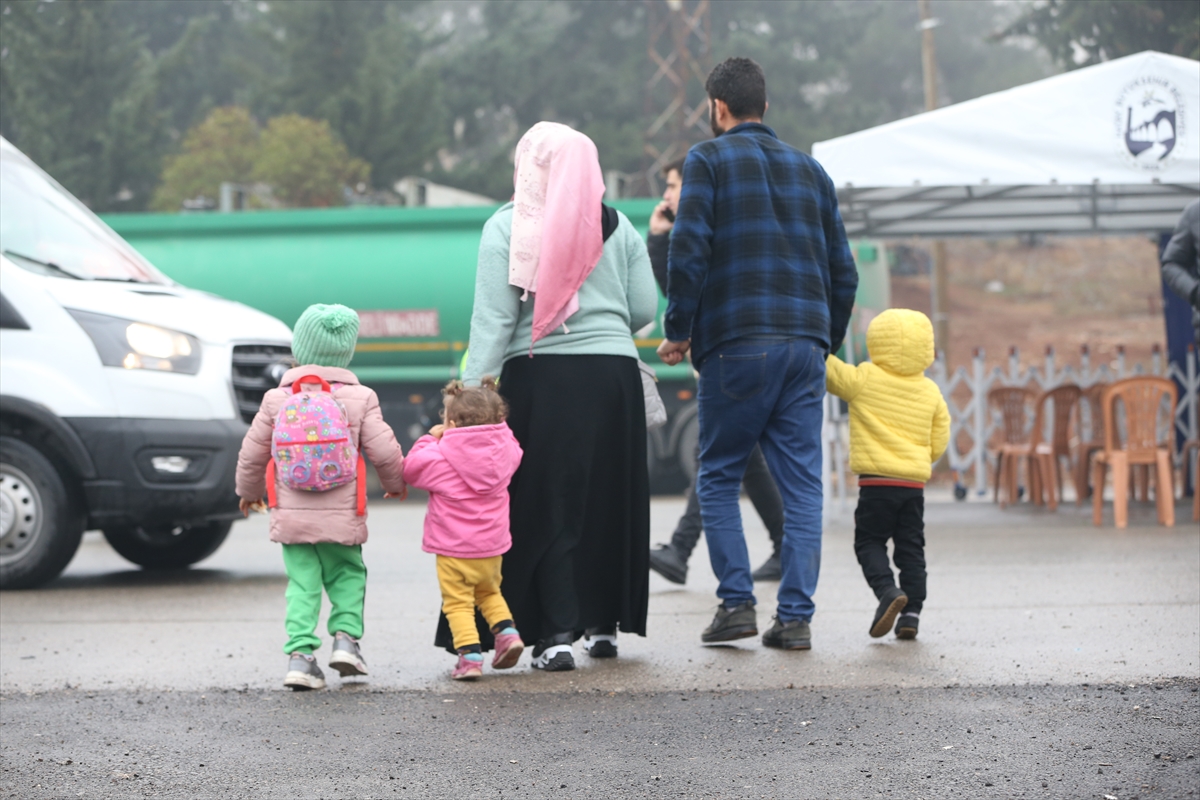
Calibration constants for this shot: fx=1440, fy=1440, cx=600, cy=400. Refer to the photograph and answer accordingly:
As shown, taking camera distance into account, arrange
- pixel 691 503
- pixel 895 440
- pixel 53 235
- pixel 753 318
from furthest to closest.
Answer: pixel 53 235, pixel 691 503, pixel 895 440, pixel 753 318

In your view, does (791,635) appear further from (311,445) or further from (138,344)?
(138,344)

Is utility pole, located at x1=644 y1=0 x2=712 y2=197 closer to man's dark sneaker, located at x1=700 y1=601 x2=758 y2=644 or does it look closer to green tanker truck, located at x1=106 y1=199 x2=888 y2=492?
green tanker truck, located at x1=106 y1=199 x2=888 y2=492

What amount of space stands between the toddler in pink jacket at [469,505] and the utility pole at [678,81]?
25102 mm

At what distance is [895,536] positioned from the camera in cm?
539

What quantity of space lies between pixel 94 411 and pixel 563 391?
3.20 m

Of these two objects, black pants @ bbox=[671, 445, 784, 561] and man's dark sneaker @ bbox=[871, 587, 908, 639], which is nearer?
man's dark sneaker @ bbox=[871, 587, 908, 639]

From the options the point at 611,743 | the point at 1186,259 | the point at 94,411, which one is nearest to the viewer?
the point at 611,743

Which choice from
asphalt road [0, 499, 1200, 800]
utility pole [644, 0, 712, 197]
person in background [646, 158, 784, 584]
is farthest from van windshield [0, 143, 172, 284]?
utility pole [644, 0, 712, 197]

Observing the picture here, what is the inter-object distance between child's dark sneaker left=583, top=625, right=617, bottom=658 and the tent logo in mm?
4847

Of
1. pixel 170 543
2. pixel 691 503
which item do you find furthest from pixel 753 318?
pixel 170 543

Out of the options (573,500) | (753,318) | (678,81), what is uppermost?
(678,81)

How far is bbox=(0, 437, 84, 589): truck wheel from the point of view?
7094mm

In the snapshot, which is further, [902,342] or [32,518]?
[32,518]

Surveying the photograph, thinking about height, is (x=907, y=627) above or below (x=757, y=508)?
below
